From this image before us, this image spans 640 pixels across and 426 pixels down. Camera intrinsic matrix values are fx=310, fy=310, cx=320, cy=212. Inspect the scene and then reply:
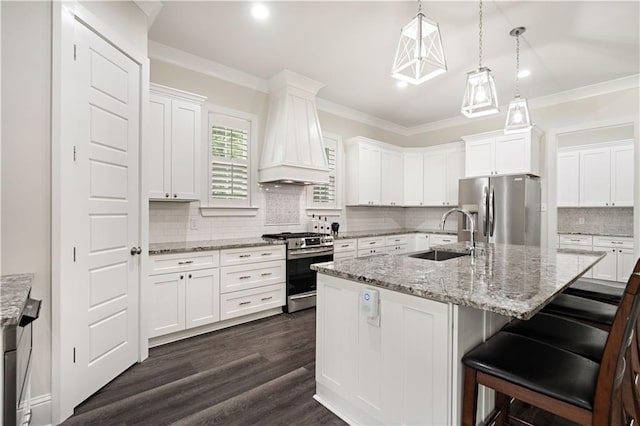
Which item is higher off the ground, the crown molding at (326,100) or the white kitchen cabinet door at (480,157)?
the crown molding at (326,100)

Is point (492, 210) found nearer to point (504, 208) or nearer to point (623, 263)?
point (504, 208)

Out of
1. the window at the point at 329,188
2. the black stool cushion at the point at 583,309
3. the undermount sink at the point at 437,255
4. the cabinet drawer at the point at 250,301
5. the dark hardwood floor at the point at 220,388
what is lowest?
the dark hardwood floor at the point at 220,388

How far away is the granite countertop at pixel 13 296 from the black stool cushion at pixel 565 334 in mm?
2178

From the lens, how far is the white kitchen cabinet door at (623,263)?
16.4ft

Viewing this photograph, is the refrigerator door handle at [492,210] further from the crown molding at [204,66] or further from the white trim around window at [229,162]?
the crown molding at [204,66]

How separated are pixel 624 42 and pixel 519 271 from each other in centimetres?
314

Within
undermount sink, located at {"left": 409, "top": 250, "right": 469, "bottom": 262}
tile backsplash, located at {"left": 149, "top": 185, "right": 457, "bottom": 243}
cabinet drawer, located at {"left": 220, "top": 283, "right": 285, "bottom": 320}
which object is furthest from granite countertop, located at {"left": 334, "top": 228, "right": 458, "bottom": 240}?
undermount sink, located at {"left": 409, "top": 250, "right": 469, "bottom": 262}

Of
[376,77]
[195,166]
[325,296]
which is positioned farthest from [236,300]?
[376,77]

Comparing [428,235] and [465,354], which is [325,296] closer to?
[465,354]

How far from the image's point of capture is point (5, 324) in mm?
1008

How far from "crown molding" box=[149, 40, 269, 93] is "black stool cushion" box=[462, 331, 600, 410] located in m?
3.87

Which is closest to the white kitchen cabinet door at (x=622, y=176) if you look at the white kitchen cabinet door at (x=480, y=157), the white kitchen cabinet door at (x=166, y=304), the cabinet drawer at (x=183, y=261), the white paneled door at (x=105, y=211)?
the white kitchen cabinet door at (x=480, y=157)

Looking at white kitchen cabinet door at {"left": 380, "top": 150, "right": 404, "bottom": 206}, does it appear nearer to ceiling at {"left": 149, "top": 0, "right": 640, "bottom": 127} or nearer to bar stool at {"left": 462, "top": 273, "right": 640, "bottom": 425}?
ceiling at {"left": 149, "top": 0, "right": 640, "bottom": 127}

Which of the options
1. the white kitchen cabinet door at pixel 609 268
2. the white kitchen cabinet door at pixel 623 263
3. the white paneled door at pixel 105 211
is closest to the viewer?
the white paneled door at pixel 105 211
